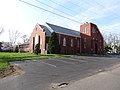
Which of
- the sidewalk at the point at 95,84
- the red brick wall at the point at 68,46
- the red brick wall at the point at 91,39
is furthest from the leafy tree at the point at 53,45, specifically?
the sidewalk at the point at 95,84

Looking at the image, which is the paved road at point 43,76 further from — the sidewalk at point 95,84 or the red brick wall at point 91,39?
the red brick wall at point 91,39

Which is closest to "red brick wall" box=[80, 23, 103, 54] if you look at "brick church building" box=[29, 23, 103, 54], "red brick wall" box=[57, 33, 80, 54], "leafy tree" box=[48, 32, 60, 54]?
"brick church building" box=[29, 23, 103, 54]

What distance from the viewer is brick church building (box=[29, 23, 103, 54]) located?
146ft

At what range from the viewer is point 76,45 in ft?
171

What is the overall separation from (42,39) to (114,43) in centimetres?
5633

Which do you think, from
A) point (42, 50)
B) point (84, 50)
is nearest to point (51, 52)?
point (42, 50)

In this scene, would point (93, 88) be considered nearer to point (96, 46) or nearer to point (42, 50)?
point (42, 50)

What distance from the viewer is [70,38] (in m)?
50.0

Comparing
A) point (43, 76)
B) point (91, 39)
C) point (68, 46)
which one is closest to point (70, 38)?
point (68, 46)

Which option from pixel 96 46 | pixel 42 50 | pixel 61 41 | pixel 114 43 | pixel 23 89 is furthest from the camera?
pixel 114 43

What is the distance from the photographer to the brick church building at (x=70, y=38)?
44.5 metres

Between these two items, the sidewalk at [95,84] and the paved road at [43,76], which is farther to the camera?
the paved road at [43,76]

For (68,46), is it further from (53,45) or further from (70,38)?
(53,45)

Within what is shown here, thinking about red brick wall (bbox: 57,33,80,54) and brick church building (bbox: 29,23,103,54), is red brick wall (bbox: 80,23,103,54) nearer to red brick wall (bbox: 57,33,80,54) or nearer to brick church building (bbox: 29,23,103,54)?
brick church building (bbox: 29,23,103,54)
